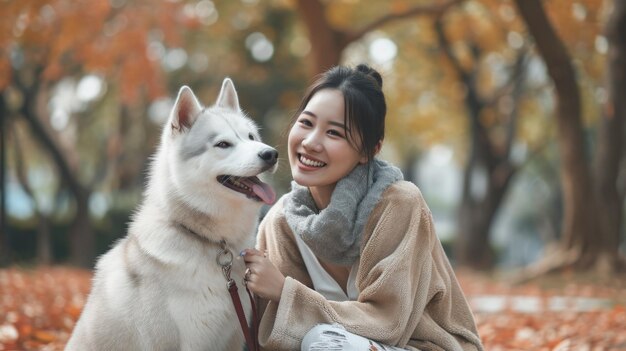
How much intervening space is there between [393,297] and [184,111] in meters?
1.28

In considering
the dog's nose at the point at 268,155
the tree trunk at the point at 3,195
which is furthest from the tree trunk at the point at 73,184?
the dog's nose at the point at 268,155

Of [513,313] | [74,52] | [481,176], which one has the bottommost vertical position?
[513,313]

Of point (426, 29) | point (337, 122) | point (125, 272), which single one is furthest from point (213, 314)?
point (426, 29)

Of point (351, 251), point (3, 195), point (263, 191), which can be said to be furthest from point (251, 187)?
point (3, 195)

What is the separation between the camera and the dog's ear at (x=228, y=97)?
142 inches

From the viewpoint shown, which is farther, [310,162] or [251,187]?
[310,162]

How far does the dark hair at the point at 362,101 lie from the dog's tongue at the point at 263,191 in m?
0.45

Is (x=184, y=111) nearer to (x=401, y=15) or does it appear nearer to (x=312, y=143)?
(x=312, y=143)

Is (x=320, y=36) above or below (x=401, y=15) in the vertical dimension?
below

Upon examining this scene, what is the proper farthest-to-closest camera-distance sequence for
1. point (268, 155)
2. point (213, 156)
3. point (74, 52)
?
point (74, 52) < point (213, 156) < point (268, 155)

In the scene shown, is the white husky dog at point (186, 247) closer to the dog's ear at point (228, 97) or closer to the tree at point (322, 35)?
the dog's ear at point (228, 97)

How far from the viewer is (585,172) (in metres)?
11.1

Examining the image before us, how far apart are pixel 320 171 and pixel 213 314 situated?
80 cm

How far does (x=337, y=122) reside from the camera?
3326mm
